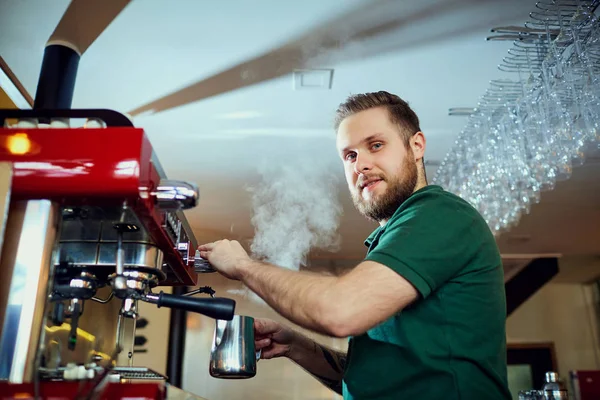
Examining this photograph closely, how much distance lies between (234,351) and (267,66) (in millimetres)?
1748

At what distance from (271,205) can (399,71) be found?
1024 millimetres

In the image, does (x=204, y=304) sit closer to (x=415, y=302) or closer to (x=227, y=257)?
(x=227, y=257)

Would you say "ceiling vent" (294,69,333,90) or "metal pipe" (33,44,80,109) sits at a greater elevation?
"ceiling vent" (294,69,333,90)

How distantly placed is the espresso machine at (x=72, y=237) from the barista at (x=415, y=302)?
0.16 metres

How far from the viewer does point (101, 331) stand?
1.59 metres

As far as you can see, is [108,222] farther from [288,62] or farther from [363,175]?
[288,62]

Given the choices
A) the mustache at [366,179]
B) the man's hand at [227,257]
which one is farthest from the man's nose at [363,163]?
the man's hand at [227,257]

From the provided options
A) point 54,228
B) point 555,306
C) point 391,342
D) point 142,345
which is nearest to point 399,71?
point 391,342

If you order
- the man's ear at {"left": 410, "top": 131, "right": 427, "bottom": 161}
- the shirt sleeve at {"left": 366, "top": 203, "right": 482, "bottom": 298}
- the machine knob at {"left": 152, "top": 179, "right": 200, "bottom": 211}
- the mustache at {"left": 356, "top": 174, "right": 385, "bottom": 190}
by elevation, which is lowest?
the shirt sleeve at {"left": 366, "top": 203, "right": 482, "bottom": 298}

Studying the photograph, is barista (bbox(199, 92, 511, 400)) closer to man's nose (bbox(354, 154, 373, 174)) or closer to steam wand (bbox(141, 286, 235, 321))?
steam wand (bbox(141, 286, 235, 321))

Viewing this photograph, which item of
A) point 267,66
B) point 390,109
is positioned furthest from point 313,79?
point 390,109

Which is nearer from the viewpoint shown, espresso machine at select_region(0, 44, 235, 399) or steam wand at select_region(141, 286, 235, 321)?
espresso machine at select_region(0, 44, 235, 399)

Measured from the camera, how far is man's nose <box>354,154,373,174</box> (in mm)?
1502

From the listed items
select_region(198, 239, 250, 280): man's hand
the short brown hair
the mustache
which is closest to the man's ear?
the short brown hair
